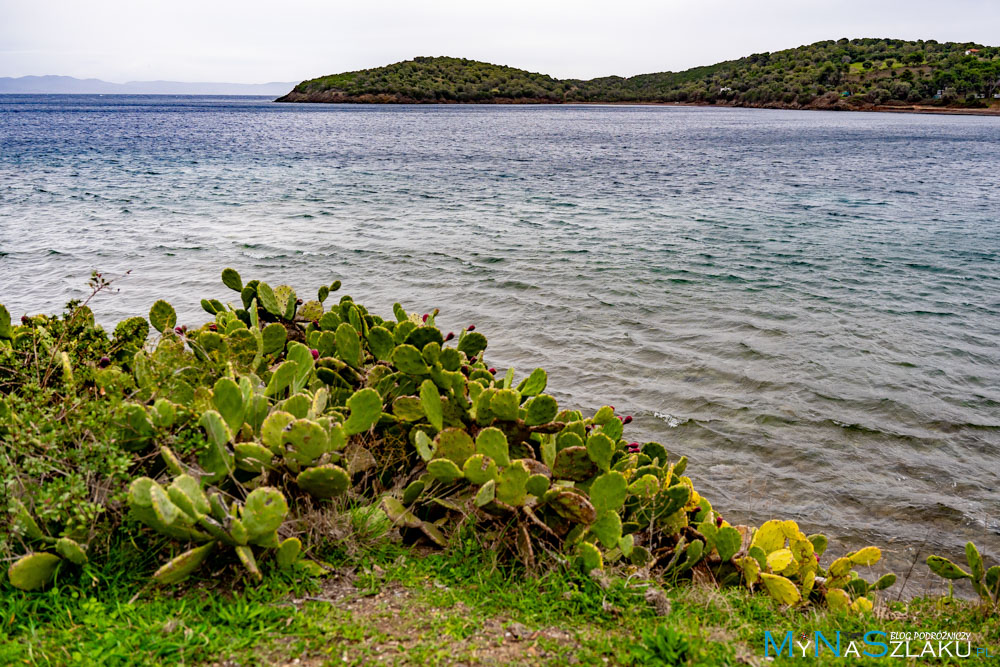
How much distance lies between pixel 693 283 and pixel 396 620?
10.6m

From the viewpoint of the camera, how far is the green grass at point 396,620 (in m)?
2.51

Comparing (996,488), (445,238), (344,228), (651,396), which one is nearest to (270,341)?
(651,396)

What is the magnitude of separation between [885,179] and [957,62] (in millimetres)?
127976

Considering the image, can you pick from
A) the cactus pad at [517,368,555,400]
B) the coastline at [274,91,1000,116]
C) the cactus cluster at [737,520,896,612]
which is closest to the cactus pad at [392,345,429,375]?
the cactus pad at [517,368,555,400]

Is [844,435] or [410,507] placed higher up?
[410,507]

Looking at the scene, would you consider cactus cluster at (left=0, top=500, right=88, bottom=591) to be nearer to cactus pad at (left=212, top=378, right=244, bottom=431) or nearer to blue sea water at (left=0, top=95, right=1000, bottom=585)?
cactus pad at (left=212, top=378, right=244, bottom=431)

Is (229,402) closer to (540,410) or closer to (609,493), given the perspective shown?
(540,410)

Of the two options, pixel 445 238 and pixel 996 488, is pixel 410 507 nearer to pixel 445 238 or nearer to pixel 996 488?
pixel 996 488

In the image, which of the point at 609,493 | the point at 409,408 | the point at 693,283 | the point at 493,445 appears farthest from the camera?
the point at 693,283

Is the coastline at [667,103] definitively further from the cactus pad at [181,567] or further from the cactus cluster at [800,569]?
the cactus pad at [181,567]

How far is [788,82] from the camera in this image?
145625mm

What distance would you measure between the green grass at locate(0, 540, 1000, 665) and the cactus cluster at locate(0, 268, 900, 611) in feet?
0.49

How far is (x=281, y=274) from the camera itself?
42.9ft

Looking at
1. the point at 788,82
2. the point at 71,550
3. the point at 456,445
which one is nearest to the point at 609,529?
the point at 456,445
